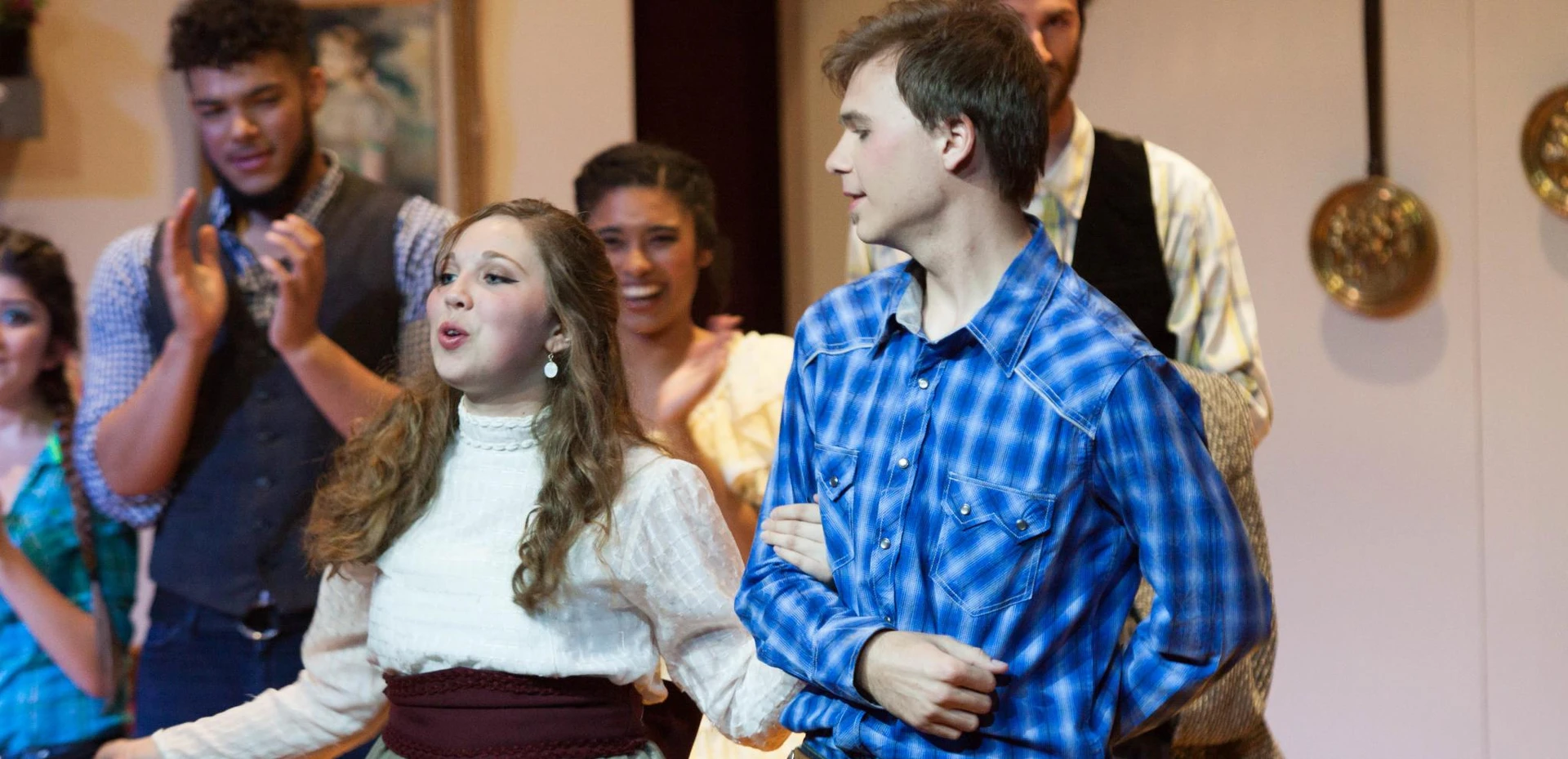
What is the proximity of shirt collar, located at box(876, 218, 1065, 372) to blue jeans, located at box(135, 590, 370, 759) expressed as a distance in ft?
5.10

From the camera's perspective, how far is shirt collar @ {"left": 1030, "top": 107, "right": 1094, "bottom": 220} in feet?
8.29

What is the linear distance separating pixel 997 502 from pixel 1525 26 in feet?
7.55

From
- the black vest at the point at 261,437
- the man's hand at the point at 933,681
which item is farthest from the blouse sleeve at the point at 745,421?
the man's hand at the point at 933,681

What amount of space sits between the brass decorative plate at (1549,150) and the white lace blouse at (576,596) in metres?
2.14

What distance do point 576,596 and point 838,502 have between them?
17.9 inches

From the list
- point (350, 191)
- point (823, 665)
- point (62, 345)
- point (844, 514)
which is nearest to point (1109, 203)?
point (844, 514)

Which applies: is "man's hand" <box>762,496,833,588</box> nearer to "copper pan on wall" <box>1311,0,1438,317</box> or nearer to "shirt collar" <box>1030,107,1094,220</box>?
"shirt collar" <box>1030,107,1094,220</box>

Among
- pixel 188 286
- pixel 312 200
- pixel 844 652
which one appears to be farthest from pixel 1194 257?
pixel 188 286

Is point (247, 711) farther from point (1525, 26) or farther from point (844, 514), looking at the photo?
point (1525, 26)

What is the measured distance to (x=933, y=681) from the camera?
152 cm

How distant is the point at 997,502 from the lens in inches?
62.3

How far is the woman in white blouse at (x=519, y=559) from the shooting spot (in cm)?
198

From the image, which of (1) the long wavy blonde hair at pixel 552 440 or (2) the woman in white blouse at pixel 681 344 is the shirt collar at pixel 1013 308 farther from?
(2) the woman in white blouse at pixel 681 344

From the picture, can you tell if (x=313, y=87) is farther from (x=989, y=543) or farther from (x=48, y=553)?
(x=989, y=543)
